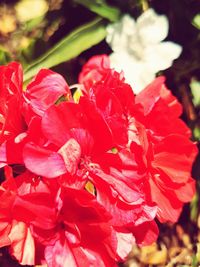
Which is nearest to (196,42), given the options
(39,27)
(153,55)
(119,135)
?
(153,55)

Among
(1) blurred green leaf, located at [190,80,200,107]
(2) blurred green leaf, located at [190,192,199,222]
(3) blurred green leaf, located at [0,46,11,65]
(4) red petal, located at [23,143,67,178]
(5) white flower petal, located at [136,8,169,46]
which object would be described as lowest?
(2) blurred green leaf, located at [190,192,199,222]

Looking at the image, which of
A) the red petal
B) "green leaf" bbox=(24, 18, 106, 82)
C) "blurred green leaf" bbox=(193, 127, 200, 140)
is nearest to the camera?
the red petal

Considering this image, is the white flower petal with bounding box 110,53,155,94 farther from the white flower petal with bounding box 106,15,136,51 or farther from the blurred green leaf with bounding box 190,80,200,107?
the blurred green leaf with bounding box 190,80,200,107

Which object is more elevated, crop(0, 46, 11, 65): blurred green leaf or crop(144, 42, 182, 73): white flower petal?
crop(0, 46, 11, 65): blurred green leaf

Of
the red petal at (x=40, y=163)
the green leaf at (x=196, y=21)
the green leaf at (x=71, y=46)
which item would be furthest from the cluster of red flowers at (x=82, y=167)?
the green leaf at (x=196, y=21)

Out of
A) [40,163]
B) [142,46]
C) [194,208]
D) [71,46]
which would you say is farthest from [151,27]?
[40,163]

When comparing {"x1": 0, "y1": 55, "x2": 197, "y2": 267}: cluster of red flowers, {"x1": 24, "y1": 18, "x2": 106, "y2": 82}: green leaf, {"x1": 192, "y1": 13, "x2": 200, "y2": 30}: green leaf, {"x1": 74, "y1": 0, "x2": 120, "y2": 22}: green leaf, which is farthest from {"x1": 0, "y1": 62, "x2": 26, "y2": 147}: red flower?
{"x1": 192, "y1": 13, "x2": 200, "y2": 30}: green leaf

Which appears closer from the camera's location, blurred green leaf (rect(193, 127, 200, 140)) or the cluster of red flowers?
the cluster of red flowers
